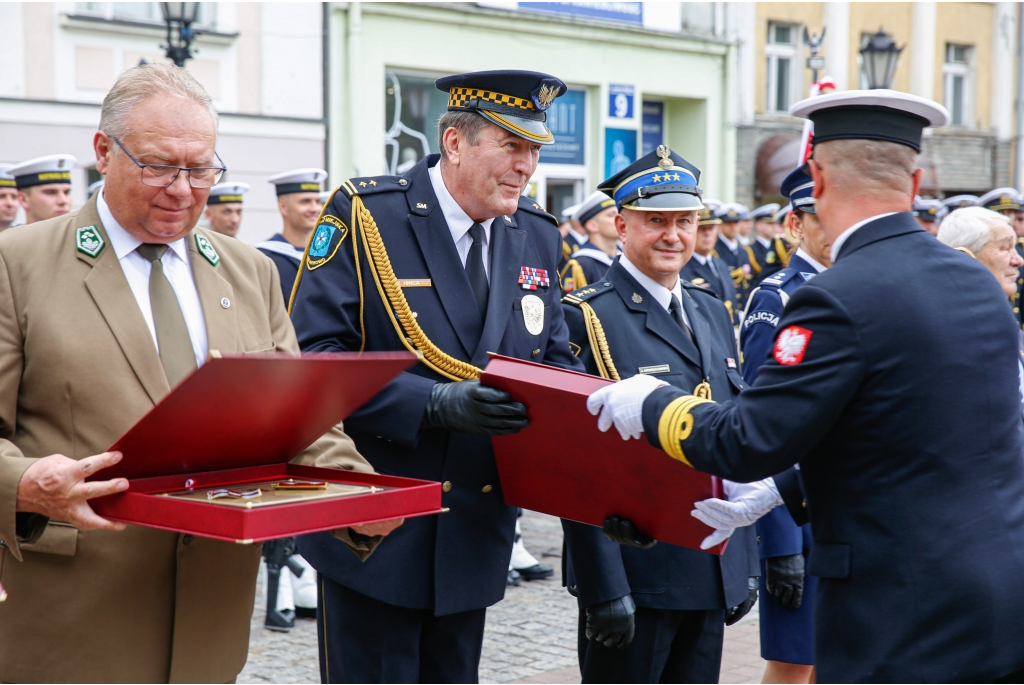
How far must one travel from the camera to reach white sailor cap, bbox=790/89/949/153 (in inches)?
96.3

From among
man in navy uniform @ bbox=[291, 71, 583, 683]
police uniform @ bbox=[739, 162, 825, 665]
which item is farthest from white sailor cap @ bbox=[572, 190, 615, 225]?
man in navy uniform @ bbox=[291, 71, 583, 683]

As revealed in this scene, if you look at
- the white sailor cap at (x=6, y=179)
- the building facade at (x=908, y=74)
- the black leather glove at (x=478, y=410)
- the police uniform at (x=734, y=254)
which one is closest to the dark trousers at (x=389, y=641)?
the black leather glove at (x=478, y=410)

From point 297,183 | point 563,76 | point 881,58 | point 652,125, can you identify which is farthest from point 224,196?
point 652,125

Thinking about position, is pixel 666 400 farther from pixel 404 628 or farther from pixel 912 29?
pixel 912 29

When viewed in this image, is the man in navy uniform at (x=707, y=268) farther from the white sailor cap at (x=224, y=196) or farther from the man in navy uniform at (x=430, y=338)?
the man in navy uniform at (x=430, y=338)

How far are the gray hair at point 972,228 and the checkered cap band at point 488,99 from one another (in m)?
2.47

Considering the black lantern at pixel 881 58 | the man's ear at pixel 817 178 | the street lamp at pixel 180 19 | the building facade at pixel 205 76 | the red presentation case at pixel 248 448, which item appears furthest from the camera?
the building facade at pixel 205 76

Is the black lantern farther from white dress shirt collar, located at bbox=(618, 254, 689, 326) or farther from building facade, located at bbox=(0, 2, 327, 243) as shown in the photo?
white dress shirt collar, located at bbox=(618, 254, 689, 326)

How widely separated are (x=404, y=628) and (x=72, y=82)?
12.4 m

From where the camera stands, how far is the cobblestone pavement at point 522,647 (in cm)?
496

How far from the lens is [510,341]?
3107 mm

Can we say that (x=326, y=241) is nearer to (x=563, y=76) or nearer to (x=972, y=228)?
(x=972, y=228)

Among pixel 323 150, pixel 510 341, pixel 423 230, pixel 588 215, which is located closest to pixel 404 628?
pixel 510 341

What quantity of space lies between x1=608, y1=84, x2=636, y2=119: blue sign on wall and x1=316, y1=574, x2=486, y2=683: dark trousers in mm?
16623
